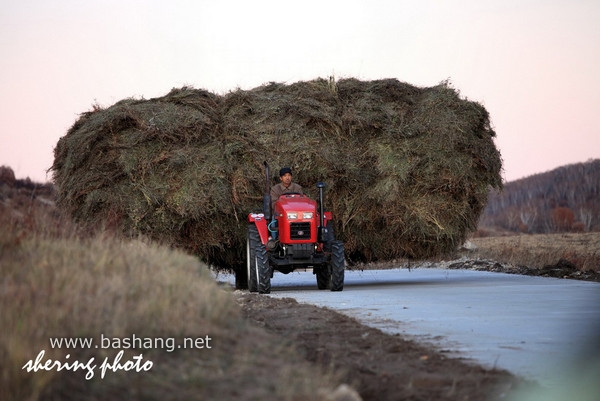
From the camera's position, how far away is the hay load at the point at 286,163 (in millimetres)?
17266

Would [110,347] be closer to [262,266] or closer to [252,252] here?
[262,266]

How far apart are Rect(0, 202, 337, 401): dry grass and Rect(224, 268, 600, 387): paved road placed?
1.79 metres

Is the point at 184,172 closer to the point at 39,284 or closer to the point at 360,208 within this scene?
the point at 360,208

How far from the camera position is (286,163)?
58.3ft

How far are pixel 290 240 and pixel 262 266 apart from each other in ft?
2.32

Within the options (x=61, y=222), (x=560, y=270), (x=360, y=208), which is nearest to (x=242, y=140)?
(x=360, y=208)

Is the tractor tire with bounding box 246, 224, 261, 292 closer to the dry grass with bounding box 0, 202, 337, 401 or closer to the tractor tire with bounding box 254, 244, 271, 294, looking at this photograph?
the tractor tire with bounding box 254, 244, 271, 294

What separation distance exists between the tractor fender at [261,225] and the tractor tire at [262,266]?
0.74 ft

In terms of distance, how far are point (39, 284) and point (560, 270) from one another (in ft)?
52.6

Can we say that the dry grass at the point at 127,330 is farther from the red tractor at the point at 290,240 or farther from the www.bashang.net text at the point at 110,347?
the red tractor at the point at 290,240

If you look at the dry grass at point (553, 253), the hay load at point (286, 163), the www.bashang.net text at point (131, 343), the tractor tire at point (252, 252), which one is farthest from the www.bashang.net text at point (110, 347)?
the dry grass at point (553, 253)

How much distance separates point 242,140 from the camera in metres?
17.6

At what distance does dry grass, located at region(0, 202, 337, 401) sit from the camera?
5.68m

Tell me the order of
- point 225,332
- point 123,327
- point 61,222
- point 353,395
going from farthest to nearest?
1. point 61,222
2. point 225,332
3. point 123,327
4. point 353,395
